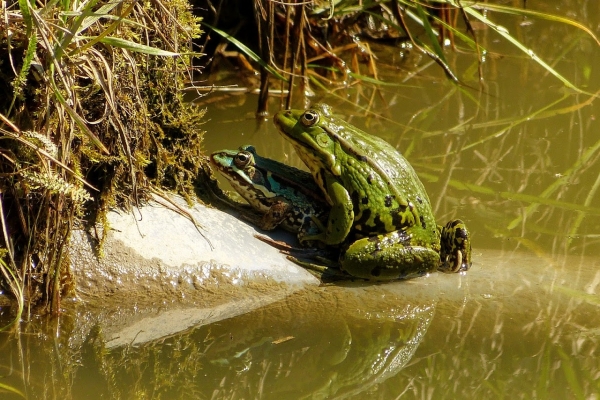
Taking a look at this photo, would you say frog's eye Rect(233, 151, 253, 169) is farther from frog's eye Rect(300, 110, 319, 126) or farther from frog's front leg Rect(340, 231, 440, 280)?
frog's front leg Rect(340, 231, 440, 280)

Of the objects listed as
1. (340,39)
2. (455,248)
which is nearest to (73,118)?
(455,248)

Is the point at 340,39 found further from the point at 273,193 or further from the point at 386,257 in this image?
the point at 386,257

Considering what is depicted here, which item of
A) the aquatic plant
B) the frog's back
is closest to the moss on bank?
the frog's back

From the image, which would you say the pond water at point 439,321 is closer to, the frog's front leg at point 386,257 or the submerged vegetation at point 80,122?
the frog's front leg at point 386,257

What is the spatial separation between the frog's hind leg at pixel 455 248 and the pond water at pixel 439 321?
0.09 metres

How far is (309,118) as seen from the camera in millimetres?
4688

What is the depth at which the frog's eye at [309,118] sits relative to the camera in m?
4.69

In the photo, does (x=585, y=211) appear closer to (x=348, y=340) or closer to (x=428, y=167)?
(x=428, y=167)

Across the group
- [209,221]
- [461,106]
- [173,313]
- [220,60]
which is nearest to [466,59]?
[461,106]

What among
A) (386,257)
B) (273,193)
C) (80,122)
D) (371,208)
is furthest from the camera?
(273,193)

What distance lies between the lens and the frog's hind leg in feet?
15.3

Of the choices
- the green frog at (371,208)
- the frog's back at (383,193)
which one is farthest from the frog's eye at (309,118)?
the frog's back at (383,193)

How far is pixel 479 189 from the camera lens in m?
6.02

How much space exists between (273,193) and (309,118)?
514 mm
